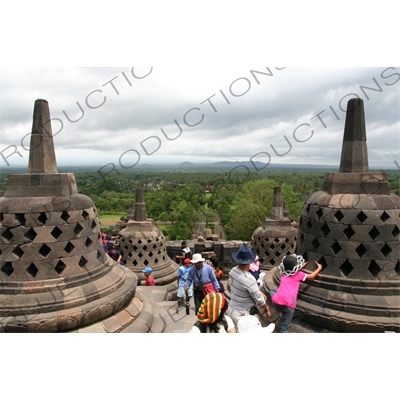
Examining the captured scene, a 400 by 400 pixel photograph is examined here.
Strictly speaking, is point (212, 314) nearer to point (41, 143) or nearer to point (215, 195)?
point (41, 143)

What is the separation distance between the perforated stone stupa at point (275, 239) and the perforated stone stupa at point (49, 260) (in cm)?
509

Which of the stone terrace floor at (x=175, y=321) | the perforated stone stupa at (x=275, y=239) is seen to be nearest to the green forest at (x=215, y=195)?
the perforated stone stupa at (x=275, y=239)

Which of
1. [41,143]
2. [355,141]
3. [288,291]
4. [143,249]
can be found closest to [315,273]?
[288,291]

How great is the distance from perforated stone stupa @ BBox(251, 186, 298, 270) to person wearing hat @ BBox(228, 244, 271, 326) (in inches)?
209

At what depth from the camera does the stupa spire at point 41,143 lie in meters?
3.80

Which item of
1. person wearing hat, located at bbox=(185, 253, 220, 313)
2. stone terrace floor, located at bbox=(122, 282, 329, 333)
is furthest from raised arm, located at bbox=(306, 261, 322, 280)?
person wearing hat, located at bbox=(185, 253, 220, 313)

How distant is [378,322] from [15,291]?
4118 mm

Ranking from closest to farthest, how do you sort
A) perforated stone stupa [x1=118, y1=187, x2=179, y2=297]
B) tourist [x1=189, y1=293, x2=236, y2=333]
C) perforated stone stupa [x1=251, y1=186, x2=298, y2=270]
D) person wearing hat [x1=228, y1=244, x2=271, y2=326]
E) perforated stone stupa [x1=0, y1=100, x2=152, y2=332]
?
tourist [x1=189, y1=293, x2=236, y2=333] < person wearing hat [x1=228, y1=244, x2=271, y2=326] < perforated stone stupa [x1=0, y1=100, x2=152, y2=332] < perforated stone stupa [x1=251, y1=186, x2=298, y2=270] < perforated stone stupa [x1=118, y1=187, x2=179, y2=297]

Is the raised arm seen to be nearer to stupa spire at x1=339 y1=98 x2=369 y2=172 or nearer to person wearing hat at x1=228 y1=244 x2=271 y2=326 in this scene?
person wearing hat at x1=228 y1=244 x2=271 y2=326

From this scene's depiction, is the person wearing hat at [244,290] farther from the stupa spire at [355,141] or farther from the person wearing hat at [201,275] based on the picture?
the stupa spire at [355,141]

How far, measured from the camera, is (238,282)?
313 cm

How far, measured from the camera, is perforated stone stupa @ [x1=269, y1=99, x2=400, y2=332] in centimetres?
336

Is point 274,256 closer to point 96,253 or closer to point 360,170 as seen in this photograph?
point 360,170

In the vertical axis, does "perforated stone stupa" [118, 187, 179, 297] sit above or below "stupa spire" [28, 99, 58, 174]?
below
